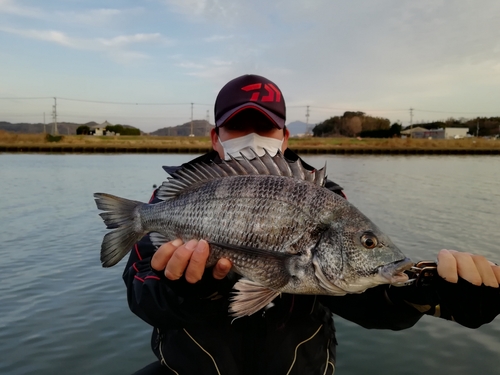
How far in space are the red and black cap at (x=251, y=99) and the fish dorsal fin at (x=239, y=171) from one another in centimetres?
52

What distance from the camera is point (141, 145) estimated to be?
2331 inches

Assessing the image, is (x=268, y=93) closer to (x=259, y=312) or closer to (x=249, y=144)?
(x=249, y=144)

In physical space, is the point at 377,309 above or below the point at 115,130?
below

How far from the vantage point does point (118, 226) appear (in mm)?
2816

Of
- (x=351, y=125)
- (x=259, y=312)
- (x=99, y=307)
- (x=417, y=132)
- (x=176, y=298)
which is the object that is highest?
(x=351, y=125)

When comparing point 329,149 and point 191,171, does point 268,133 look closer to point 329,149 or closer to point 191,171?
point 191,171

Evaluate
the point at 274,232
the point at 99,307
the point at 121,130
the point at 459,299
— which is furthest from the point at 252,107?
the point at 121,130

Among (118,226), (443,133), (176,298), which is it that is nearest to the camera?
(176,298)

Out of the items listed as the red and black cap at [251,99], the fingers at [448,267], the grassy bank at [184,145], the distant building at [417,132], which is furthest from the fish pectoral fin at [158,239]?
the distant building at [417,132]

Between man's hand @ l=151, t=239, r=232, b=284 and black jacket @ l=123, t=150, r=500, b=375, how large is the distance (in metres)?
0.08

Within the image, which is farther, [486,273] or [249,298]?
[249,298]

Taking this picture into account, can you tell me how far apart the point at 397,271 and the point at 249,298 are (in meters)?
0.77

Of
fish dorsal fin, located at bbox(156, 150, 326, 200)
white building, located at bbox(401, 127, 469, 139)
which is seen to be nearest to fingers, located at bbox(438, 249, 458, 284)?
fish dorsal fin, located at bbox(156, 150, 326, 200)

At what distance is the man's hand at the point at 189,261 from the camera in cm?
230
